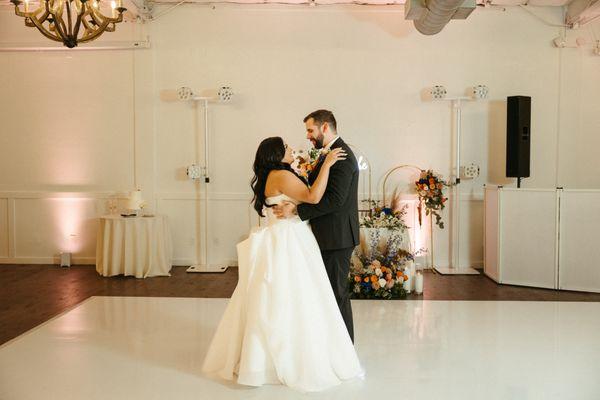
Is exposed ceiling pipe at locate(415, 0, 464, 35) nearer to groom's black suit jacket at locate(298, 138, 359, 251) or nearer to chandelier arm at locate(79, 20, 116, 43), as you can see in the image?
groom's black suit jacket at locate(298, 138, 359, 251)

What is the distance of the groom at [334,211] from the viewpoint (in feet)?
10.8

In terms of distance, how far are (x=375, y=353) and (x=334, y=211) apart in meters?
1.17

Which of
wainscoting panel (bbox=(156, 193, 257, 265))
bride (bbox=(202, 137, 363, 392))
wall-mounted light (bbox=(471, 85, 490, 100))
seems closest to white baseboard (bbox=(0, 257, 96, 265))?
wainscoting panel (bbox=(156, 193, 257, 265))

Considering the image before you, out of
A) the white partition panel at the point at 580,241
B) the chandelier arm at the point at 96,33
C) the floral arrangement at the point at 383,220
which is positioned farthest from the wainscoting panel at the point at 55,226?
the white partition panel at the point at 580,241

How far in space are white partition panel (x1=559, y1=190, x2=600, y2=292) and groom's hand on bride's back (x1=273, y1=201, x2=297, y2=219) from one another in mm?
4001

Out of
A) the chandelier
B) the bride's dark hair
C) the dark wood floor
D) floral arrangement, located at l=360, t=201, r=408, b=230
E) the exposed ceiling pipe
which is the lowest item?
the dark wood floor

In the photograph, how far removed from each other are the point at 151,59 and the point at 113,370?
4.95 meters

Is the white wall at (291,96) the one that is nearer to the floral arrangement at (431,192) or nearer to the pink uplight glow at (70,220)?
the pink uplight glow at (70,220)

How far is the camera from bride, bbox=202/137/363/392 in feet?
10.1

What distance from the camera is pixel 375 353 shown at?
380 centimetres

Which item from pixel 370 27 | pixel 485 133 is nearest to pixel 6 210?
pixel 370 27

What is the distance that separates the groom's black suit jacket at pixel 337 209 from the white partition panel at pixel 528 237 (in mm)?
3436

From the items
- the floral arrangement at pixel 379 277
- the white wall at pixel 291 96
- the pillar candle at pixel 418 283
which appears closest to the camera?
the floral arrangement at pixel 379 277

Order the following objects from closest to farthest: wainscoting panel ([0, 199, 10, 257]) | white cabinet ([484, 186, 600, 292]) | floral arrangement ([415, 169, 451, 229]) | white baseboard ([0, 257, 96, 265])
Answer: white cabinet ([484, 186, 600, 292]), floral arrangement ([415, 169, 451, 229]), white baseboard ([0, 257, 96, 265]), wainscoting panel ([0, 199, 10, 257])
